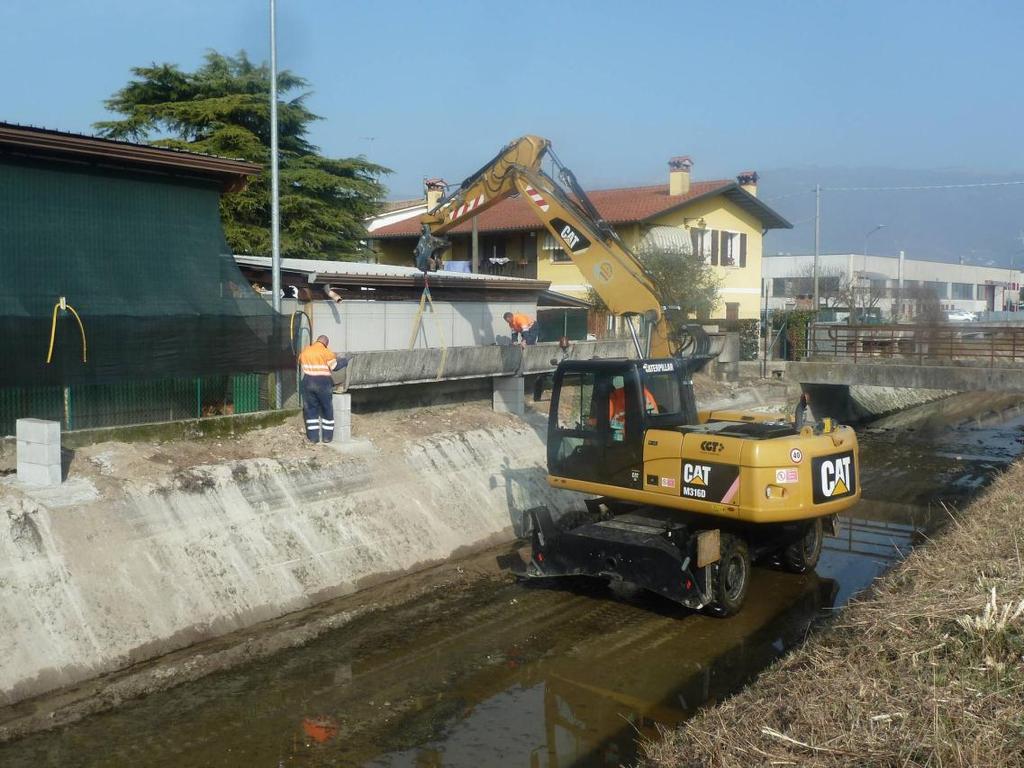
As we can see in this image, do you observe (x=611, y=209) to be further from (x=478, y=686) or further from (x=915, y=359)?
(x=478, y=686)

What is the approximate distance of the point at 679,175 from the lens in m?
36.8

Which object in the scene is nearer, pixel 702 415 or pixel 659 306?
pixel 702 415

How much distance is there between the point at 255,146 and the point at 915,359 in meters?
19.9

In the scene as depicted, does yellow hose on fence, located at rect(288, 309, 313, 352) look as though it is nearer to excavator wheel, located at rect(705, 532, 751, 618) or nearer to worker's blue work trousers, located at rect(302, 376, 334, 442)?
worker's blue work trousers, located at rect(302, 376, 334, 442)

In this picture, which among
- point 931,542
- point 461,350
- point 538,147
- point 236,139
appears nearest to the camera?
point 931,542

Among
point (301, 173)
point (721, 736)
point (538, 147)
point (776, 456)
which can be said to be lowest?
point (721, 736)

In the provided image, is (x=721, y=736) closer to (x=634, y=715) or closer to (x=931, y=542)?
(x=634, y=715)

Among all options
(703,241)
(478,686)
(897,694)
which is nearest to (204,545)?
(478,686)

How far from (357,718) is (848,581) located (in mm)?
7332

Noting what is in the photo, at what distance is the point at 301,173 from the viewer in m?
30.0

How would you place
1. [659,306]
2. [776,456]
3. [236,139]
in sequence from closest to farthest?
[776,456]
[659,306]
[236,139]

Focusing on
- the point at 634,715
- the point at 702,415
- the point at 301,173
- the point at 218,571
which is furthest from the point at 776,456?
the point at 301,173

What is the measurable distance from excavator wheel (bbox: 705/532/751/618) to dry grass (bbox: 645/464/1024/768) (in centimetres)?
219

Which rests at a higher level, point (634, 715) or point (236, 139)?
point (236, 139)
